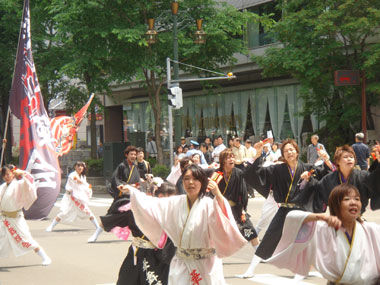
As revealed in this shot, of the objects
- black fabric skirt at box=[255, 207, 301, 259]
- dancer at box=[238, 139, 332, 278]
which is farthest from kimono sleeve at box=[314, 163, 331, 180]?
black fabric skirt at box=[255, 207, 301, 259]

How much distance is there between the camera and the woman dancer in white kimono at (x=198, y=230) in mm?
5676

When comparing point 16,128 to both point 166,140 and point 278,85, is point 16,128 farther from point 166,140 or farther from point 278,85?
point 278,85

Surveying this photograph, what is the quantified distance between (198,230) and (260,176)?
2950mm

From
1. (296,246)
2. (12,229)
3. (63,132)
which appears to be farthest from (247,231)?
(63,132)

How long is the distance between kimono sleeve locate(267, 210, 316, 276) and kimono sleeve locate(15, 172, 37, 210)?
5066 mm

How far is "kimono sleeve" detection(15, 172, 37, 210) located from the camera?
9227mm

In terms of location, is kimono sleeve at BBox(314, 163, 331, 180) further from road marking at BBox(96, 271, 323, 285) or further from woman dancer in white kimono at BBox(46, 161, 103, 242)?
woman dancer in white kimono at BBox(46, 161, 103, 242)

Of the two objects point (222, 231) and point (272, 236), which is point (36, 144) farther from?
point (222, 231)

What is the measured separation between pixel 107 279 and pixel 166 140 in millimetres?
30684

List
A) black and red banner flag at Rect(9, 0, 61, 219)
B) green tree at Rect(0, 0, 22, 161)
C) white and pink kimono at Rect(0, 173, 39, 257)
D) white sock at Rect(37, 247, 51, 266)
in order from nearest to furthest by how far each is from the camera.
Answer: black and red banner flag at Rect(9, 0, 61, 219) < white and pink kimono at Rect(0, 173, 39, 257) < white sock at Rect(37, 247, 51, 266) < green tree at Rect(0, 0, 22, 161)

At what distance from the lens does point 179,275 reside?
19.0ft

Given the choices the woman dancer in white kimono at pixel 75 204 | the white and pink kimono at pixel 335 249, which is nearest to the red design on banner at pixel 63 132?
the woman dancer in white kimono at pixel 75 204

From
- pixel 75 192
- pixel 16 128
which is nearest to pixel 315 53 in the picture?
pixel 75 192

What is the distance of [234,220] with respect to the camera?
618cm
